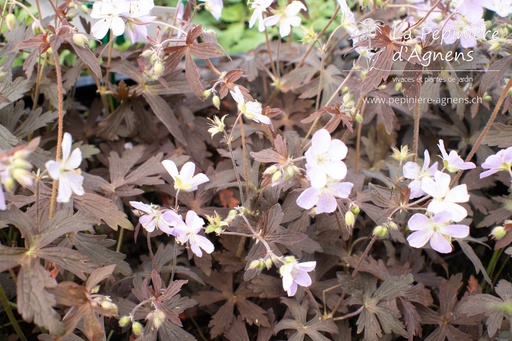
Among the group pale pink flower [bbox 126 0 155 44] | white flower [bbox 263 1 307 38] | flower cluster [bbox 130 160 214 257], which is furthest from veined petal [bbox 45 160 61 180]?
white flower [bbox 263 1 307 38]

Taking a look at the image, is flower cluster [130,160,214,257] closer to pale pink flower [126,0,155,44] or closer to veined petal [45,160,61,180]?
veined petal [45,160,61,180]

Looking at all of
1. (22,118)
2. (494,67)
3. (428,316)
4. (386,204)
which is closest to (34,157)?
(22,118)

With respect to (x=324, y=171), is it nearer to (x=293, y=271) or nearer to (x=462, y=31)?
(x=293, y=271)

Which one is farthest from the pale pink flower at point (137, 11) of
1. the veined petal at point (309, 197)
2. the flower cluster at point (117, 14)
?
the veined petal at point (309, 197)

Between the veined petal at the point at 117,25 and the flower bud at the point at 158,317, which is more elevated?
the veined petal at the point at 117,25

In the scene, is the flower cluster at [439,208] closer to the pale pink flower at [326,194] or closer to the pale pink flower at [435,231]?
the pale pink flower at [435,231]

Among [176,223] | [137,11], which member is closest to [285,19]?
[137,11]
